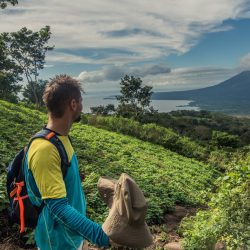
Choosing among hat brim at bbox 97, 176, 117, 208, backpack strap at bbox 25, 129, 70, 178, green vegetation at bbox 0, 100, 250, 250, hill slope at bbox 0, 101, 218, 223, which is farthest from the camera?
hill slope at bbox 0, 101, 218, 223

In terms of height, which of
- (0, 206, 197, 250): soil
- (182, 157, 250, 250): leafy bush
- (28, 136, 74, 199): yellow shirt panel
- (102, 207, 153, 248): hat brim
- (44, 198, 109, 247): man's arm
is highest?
(28, 136, 74, 199): yellow shirt panel

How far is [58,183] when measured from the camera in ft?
7.57

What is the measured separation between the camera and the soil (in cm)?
539

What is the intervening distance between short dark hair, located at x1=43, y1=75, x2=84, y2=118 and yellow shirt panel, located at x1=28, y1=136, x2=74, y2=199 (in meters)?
0.26

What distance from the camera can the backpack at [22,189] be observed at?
2.43 meters

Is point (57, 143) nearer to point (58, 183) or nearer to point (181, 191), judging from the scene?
point (58, 183)

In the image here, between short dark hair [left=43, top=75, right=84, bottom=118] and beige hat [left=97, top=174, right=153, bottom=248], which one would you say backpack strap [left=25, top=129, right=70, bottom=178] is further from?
beige hat [left=97, top=174, right=153, bottom=248]

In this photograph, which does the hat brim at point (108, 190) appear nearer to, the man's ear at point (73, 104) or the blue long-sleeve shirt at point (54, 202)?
the blue long-sleeve shirt at point (54, 202)

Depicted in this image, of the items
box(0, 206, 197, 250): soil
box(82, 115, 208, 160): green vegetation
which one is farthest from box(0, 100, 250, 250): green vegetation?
box(82, 115, 208, 160): green vegetation

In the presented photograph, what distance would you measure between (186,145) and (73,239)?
2752cm

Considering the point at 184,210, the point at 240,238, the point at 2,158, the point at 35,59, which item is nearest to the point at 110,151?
the point at 184,210

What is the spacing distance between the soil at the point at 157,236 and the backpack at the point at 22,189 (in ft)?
10.00

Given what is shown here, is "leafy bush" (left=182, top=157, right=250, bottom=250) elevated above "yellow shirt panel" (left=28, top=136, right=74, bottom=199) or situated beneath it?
situated beneath

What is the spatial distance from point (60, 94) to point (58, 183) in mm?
611
